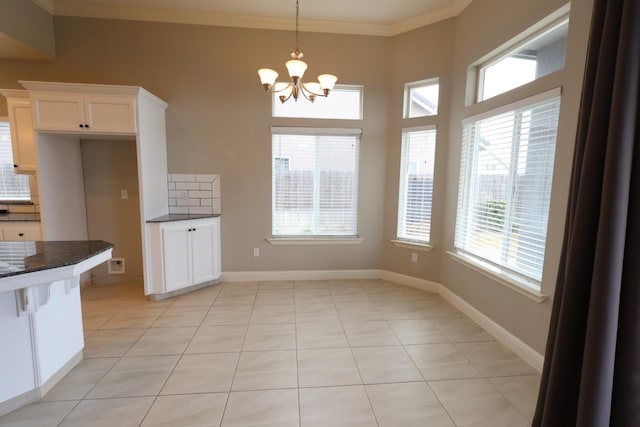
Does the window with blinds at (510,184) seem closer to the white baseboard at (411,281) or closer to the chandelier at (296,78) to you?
the white baseboard at (411,281)

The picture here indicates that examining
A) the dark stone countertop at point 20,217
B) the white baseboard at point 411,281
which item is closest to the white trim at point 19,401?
the dark stone countertop at point 20,217

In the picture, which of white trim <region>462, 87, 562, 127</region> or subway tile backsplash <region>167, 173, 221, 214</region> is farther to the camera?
subway tile backsplash <region>167, 173, 221, 214</region>

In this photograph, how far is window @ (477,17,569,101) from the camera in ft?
7.13

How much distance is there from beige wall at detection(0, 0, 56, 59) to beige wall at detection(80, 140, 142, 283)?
104 cm

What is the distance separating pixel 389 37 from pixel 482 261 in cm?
294

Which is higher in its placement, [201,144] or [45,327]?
[201,144]

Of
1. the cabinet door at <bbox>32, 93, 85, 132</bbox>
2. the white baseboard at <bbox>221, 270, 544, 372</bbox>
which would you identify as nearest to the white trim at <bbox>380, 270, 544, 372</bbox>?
the white baseboard at <bbox>221, 270, 544, 372</bbox>

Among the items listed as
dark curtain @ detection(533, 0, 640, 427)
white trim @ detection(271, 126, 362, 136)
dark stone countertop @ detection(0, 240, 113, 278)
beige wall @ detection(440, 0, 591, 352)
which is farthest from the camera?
white trim @ detection(271, 126, 362, 136)

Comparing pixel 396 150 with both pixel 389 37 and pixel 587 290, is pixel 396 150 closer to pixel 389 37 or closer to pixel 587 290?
pixel 389 37

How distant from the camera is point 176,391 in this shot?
195cm

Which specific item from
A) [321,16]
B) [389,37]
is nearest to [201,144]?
[321,16]

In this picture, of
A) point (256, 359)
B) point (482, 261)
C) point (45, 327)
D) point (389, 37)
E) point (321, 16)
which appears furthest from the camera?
point (389, 37)

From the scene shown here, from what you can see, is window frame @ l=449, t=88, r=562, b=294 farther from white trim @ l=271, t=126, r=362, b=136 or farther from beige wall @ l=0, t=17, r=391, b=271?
white trim @ l=271, t=126, r=362, b=136

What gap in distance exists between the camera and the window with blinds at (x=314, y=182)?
3.88 meters
